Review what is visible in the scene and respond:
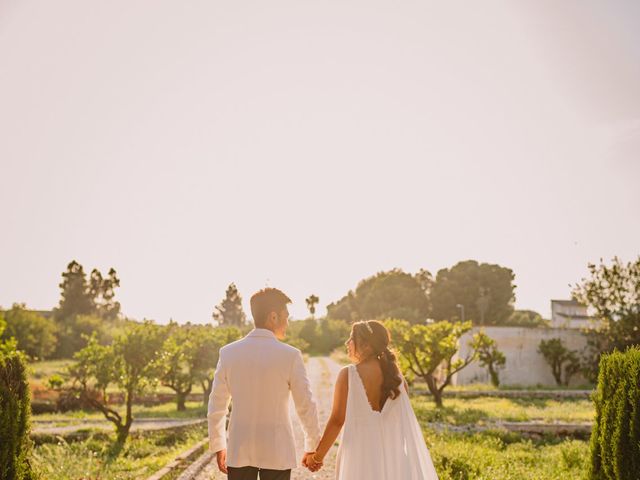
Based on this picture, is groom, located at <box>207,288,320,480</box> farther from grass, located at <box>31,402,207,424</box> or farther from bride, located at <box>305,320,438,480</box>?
grass, located at <box>31,402,207,424</box>

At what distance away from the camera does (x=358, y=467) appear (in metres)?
5.01

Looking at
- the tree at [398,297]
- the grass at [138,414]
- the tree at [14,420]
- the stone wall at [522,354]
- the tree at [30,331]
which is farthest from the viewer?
the tree at [398,297]

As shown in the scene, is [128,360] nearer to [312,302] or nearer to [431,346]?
[431,346]

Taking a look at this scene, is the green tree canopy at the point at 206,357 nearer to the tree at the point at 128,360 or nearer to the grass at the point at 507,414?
the tree at the point at 128,360

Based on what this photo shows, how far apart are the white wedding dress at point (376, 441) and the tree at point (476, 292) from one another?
6615 cm

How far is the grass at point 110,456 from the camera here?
384 inches

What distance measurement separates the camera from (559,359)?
36.1 metres

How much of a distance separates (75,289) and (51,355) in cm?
2388

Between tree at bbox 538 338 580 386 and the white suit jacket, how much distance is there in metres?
35.8

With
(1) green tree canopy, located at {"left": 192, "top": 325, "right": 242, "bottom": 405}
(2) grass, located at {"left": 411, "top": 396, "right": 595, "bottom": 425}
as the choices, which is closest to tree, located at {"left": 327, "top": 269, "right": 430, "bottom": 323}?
(1) green tree canopy, located at {"left": 192, "top": 325, "right": 242, "bottom": 405}

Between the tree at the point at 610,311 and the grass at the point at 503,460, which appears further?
the tree at the point at 610,311

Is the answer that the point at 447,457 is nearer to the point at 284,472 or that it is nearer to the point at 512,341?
the point at 284,472

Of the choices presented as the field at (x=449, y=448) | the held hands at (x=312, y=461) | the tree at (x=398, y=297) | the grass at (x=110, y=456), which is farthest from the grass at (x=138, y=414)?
the tree at (x=398, y=297)

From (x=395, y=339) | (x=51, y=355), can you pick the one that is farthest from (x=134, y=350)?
(x=51, y=355)
